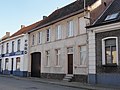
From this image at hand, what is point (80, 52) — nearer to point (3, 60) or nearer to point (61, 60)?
point (61, 60)

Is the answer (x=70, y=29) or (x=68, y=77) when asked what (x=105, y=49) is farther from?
(x=70, y=29)

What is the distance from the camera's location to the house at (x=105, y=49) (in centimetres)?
1844

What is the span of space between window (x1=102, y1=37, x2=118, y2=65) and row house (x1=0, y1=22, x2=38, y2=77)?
15.6 meters

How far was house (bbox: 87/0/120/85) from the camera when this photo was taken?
60.5 ft

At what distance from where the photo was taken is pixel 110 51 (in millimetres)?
19094

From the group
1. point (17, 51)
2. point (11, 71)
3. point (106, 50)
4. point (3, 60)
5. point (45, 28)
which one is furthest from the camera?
point (3, 60)

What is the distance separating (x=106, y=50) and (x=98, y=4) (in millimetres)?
5245

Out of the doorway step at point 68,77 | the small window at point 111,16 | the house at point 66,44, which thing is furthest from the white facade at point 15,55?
the small window at point 111,16

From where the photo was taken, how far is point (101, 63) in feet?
64.3

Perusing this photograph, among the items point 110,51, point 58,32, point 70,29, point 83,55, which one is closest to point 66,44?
point 70,29

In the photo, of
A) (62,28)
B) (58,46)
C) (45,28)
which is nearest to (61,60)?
(58,46)

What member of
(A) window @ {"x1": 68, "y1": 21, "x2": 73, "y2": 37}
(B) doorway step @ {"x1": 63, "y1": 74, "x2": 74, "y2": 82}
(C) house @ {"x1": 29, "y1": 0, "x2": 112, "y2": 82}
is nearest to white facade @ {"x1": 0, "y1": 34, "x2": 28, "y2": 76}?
(C) house @ {"x1": 29, "y1": 0, "x2": 112, "y2": 82}

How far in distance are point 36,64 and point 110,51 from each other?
1413cm

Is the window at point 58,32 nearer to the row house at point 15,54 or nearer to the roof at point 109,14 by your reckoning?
the roof at point 109,14
